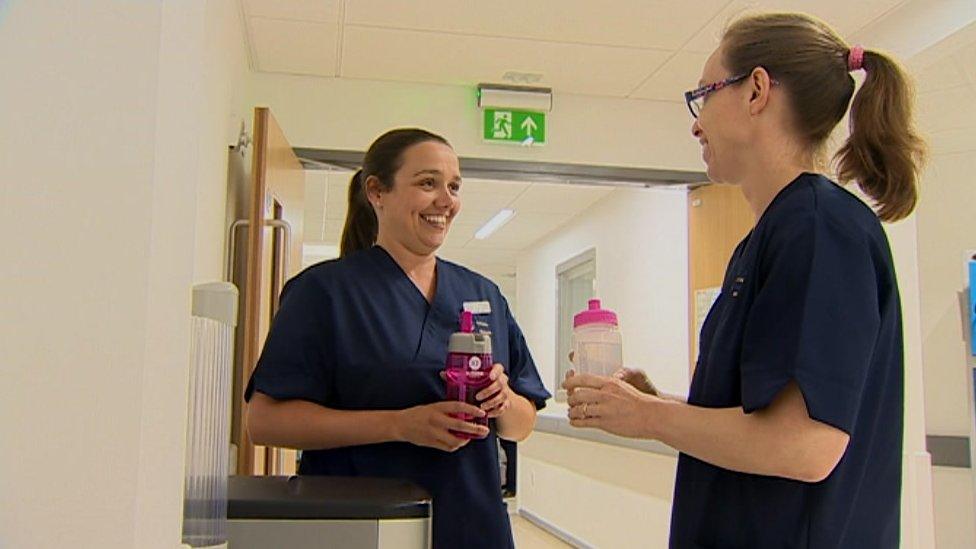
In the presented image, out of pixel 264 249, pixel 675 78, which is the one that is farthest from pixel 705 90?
pixel 675 78

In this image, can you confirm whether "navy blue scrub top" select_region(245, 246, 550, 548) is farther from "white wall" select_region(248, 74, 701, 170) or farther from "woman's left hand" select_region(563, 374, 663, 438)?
"white wall" select_region(248, 74, 701, 170)

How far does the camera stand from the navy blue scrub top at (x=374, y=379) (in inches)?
51.2

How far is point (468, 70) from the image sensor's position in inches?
137

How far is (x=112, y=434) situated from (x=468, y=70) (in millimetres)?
3190

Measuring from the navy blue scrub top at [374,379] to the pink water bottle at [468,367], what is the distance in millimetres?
132

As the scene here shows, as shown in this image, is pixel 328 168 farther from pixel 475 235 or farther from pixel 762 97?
pixel 475 235

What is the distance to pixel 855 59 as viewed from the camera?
108 cm

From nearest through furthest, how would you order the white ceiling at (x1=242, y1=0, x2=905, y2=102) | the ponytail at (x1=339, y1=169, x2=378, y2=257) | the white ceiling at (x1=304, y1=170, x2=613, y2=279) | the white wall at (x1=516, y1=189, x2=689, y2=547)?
the ponytail at (x1=339, y1=169, x2=378, y2=257)
the white ceiling at (x1=242, y1=0, x2=905, y2=102)
the white wall at (x1=516, y1=189, x2=689, y2=547)
the white ceiling at (x1=304, y1=170, x2=613, y2=279)

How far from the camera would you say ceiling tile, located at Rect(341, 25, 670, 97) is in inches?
125

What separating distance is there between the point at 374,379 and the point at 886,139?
811mm

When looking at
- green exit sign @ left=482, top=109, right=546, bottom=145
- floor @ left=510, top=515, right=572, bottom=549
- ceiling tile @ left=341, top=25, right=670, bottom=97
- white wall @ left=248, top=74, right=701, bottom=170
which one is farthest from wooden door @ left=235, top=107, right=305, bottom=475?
floor @ left=510, top=515, right=572, bottom=549

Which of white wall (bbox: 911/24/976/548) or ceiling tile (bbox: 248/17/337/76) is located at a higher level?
ceiling tile (bbox: 248/17/337/76)

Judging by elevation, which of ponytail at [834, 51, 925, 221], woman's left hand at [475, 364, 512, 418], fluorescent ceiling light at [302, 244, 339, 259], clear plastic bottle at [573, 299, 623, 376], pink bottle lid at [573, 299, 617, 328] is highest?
fluorescent ceiling light at [302, 244, 339, 259]

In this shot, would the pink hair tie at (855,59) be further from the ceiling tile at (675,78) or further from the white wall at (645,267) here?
the white wall at (645,267)
